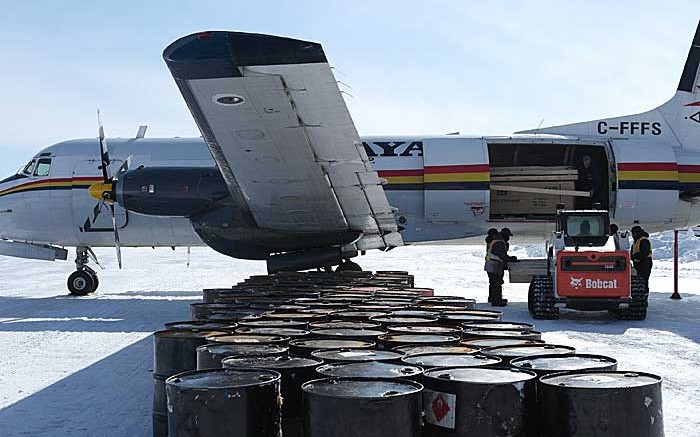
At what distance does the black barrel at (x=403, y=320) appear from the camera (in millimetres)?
6668

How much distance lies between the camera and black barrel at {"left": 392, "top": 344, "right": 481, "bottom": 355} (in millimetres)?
5133

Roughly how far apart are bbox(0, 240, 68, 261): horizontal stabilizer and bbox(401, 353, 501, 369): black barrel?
1765cm

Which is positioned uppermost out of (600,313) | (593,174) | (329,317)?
(593,174)

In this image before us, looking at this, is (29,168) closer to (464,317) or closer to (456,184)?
(456,184)

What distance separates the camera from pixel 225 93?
11.0 metres

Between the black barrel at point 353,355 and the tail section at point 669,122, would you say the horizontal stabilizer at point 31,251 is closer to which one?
the tail section at point 669,122

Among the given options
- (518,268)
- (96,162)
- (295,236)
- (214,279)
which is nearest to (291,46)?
(295,236)

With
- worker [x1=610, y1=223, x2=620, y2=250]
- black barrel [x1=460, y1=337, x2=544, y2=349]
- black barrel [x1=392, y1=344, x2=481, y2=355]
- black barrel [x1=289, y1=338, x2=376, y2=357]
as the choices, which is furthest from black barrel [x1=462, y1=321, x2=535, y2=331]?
worker [x1=610, y1=223, x2=620, y2=250]

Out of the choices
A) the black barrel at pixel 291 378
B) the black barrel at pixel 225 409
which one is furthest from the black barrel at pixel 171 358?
the black barrel at pixel 225 409

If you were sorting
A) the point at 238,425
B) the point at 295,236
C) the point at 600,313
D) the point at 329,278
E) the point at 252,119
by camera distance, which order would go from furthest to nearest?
the point at 600,313 → the point at 295,236 → the point at 329,278 → the point at 252,119 → the point at 238,425

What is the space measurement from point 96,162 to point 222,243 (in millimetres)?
5731

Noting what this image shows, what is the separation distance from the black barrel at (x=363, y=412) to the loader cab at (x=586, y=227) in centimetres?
1342

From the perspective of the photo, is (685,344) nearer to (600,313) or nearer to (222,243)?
(600,313)

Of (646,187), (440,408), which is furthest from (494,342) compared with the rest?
(646,187)
